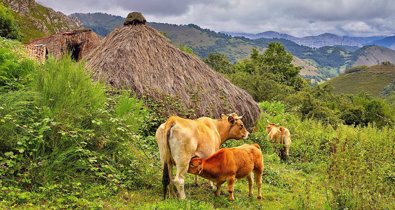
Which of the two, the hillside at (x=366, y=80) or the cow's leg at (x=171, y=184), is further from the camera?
the hillside at (x=366, y=80)

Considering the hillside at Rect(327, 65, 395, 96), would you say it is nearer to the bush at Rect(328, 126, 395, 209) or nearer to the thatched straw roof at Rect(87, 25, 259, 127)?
the thatched straw roof at Rect(87, 25, 259, 127)

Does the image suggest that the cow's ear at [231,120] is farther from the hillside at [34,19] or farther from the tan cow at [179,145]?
the hillside at [34,19]

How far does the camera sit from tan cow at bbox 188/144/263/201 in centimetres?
684

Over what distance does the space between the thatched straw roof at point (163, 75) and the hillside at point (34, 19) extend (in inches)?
3286

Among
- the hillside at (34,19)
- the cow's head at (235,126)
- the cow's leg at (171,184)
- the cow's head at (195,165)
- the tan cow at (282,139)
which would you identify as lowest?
the tan cow at (282,139)

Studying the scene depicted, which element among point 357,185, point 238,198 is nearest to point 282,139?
point 238,198

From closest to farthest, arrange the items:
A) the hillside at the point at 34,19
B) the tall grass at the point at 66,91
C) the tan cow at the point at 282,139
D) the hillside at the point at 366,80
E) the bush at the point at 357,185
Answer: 1. the bush at the point at 357,185
2. the tall grass at the point at 66,91
3. the tan cow at the point at 282,139
4. the hillside at the point at 34,19
5. the hillside at the point at 366,80

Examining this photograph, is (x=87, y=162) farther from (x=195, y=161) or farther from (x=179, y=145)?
(x=195, y=161)

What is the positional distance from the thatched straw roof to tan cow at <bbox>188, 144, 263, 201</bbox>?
414 centimetres

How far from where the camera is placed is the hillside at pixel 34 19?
311 ft

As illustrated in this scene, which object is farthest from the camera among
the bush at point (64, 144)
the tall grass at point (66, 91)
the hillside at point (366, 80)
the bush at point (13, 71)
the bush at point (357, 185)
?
A: the hillside at point (366, 80)

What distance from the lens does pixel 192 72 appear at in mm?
13242

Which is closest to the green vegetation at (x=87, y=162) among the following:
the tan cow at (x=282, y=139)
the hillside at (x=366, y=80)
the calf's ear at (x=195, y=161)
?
the calf's ear at (x=195, y=161)

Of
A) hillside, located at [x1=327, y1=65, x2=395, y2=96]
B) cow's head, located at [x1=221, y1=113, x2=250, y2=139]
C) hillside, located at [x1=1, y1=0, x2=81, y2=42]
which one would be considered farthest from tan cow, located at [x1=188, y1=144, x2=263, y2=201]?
hillside, located at [x1=327, y1=65, x2=395, y2=96]
